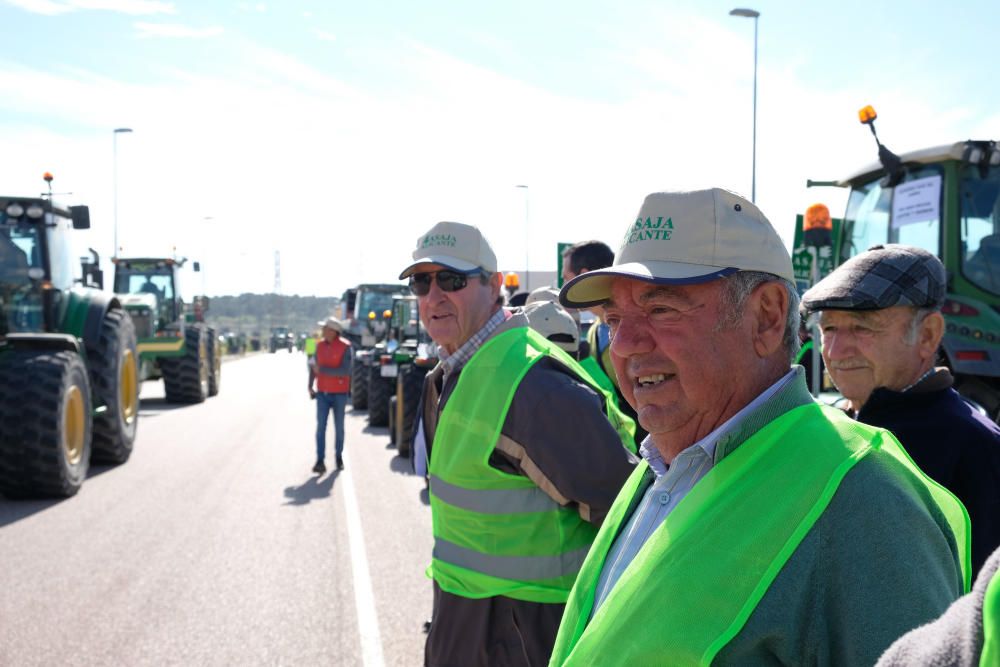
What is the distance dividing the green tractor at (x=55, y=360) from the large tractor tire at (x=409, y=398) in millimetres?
3544

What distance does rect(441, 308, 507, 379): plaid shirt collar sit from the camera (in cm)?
315

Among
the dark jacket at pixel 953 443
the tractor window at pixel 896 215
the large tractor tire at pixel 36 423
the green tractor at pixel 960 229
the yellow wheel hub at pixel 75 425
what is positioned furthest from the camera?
the yellow wheel hub at pixel 75 425

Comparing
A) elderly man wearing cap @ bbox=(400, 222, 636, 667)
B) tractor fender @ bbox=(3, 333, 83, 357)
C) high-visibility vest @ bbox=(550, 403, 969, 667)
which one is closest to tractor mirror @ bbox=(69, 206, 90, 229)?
tractor fender @ bbox=(3, 333, 83, 357)

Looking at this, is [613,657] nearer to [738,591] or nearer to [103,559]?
[738,591]

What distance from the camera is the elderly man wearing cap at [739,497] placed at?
1244 mm

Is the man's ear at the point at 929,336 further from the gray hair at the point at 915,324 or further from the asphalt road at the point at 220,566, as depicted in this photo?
the asphalt road at the point at 220,566

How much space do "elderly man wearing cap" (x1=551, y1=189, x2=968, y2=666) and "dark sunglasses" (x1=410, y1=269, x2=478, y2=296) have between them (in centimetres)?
150

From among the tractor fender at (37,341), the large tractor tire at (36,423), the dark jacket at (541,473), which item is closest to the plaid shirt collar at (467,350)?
the dark jacket at (541,473)

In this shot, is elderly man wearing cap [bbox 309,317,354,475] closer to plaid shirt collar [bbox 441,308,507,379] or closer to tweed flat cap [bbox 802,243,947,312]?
plaid shirt collar [bbox 441,308,507,379]

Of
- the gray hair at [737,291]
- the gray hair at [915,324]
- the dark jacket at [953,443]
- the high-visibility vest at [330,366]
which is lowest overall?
the high-visibility vest at [330,366]

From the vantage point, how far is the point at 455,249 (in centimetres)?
338

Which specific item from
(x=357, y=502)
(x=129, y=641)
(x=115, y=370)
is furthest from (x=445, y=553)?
(x=115, y=370)

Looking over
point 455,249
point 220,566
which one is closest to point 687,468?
point 455,249

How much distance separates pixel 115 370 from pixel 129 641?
6.38 m
